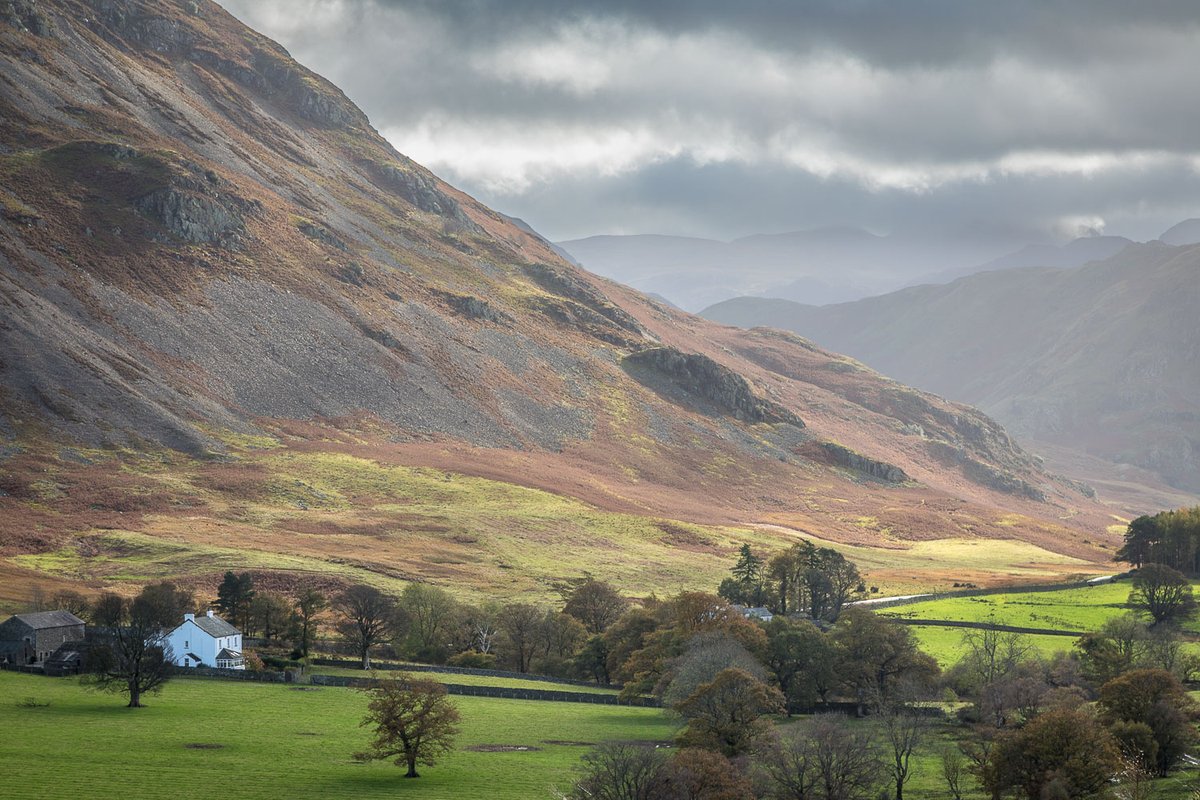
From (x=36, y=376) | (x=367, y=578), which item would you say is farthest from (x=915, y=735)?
(x=36, y=376)

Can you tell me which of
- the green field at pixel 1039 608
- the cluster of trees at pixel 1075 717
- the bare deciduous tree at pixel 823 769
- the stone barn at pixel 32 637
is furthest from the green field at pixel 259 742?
the green field at pixel 1039 608

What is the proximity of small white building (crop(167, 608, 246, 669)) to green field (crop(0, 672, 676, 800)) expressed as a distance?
6952mm

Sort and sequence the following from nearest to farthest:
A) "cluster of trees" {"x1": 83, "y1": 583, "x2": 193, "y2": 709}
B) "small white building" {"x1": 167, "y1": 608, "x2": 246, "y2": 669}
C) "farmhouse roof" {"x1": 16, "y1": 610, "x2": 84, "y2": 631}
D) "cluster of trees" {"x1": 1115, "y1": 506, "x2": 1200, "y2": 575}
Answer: "cluster of trees" {"x1": 83, "y1": 583, "x2": 193, "y2": 709}, "farmhouse roof" {"x1": 16, "y1": 610, "x2": 84, "y2": 631}, "small white building" {"x1": 167, "y1": 608, "x2": 246, "y2": 669}, "cluster of trees" {"x1": 1115, "y1": 506, "x2": 1200, "y2": 575}

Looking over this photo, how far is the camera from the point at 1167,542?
150000mm

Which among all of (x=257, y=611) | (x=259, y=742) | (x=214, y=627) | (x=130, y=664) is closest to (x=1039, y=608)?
(x=257, y=611)

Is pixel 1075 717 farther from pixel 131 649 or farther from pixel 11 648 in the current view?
pixel 11 648

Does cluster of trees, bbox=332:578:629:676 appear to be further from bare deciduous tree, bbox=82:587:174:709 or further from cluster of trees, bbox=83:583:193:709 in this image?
bare deciduous tree, bbox=82:587:174:709

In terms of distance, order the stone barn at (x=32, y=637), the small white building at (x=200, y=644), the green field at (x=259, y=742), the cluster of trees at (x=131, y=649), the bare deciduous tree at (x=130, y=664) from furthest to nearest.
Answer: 1. the small white building at (x=200, y=644)
2. the stone barn at (x=32, y=637)
3. the cluster of trees at (x=131, y=649)
4. the bare deciduous tree at (x=130, y=664)
5. the green field at (x=259, y=742)

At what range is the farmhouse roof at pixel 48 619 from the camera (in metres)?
94.9

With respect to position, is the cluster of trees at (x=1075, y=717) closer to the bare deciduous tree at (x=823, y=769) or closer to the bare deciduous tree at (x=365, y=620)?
the bare deciduous tree at (x=823, y=769)

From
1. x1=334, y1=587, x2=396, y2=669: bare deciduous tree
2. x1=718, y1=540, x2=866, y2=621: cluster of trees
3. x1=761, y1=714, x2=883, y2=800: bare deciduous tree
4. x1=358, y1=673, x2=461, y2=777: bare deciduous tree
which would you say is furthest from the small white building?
x1=718, y1=540, x2=866, y2=621: cluster of trees

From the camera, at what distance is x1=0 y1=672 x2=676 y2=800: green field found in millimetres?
59531

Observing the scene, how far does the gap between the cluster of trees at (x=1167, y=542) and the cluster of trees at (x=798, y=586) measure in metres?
41.5

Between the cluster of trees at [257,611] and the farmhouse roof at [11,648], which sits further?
the cluster of trees at [257,611]
